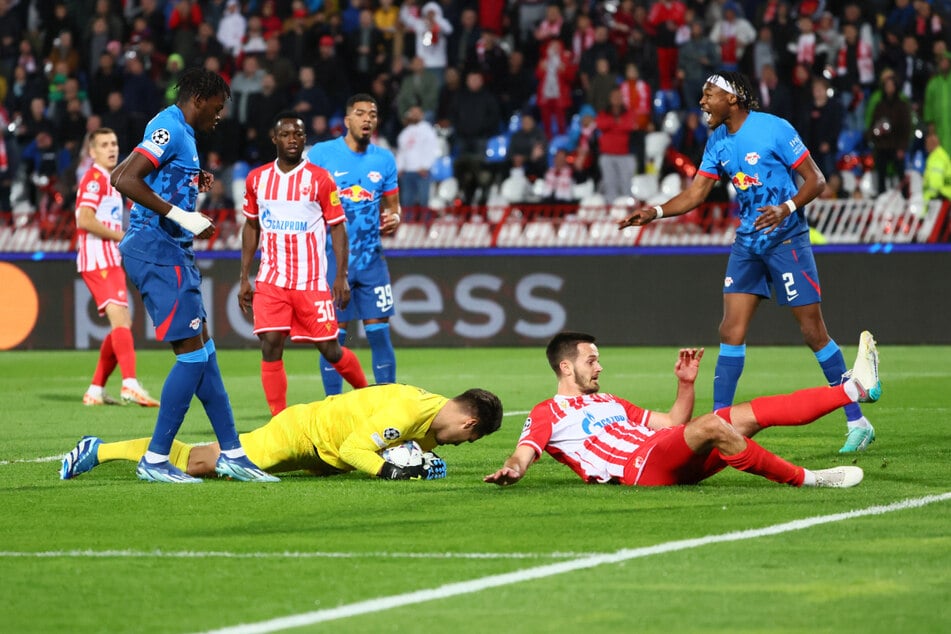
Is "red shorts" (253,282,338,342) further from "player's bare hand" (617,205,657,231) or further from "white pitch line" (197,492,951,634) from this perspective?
"white pitch line" (197,492,951,634)

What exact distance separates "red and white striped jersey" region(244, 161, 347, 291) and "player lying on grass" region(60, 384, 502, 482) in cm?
247

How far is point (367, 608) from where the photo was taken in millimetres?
5172

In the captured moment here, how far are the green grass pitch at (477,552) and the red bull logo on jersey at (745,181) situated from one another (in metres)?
1.60

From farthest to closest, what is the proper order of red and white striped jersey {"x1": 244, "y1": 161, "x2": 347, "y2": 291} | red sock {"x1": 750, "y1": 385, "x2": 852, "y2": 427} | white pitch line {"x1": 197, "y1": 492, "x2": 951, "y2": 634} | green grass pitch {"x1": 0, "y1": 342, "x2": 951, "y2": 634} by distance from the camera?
red and white striped jersey {"x1": 244, "y1": 161, "x2": 347, "y2": 291}
red sock {"x1": 750, "y1": 385, "x2": 852, "y2": 427}
green grass pitch {"x1": 0, "y1": 342, "x2": 951, "y2": 634}
white pitch line {"x1": 197, "y1": 492, "x2": 951, "y2": 634}

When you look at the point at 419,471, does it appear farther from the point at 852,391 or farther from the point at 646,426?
the point at 852,391

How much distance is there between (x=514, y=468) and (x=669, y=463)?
0.90 m

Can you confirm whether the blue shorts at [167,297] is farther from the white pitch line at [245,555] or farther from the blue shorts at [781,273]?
the blue shorts at [781,273]

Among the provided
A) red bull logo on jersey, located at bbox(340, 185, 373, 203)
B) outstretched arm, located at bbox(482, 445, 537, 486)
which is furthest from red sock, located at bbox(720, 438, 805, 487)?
red bull logo on jersey, located at bbox(340, 185, 373, 203)

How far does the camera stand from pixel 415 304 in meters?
21.3

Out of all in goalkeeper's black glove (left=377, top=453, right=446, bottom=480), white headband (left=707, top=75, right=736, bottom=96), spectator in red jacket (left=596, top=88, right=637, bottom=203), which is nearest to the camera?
goalkeeper's black glove (left=377, top=453, right=446, bottom=480)

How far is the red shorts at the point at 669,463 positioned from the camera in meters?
7.72

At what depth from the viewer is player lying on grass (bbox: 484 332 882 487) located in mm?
7754

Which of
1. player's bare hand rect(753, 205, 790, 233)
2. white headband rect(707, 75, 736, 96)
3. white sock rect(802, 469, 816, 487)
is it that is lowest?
white sock rect(802, 469, 816, 487)

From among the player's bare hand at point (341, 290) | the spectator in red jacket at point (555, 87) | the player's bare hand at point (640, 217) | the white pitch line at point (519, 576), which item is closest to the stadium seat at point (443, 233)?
the spectator in red jacket at point (555, 87)
